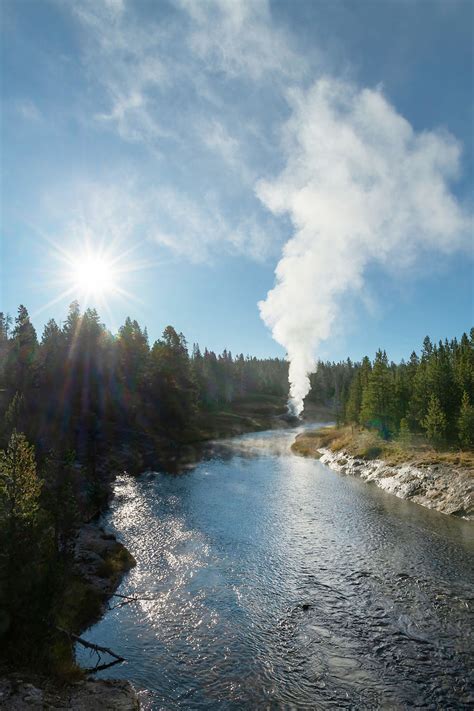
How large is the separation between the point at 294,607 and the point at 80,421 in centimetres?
7002

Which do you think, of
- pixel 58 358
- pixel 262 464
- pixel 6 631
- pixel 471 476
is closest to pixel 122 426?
pixel 58 358

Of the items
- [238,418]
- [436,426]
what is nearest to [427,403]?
[436,426]

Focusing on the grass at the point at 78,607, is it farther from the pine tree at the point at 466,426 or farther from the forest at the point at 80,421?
the pine tree at the point at 466,426

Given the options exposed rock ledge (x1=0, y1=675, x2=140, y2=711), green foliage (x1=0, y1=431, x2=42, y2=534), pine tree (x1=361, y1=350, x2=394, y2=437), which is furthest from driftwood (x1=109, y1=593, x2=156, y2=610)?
pine tree (x1=361, y1=350, x2=394, y2=437)

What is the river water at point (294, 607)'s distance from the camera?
57.4 ft

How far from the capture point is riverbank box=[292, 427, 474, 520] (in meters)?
43.7

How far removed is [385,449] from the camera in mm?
66688

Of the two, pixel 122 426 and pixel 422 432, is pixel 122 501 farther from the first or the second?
pixel 422 432

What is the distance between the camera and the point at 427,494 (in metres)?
46.3

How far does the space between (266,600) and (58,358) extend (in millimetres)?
81160

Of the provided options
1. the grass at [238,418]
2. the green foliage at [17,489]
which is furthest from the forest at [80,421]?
the grass at [238,418]

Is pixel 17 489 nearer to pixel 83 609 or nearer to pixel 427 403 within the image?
pixel 83 609

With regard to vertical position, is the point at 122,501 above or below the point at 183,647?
above

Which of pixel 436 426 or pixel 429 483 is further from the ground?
pixel 436 426
